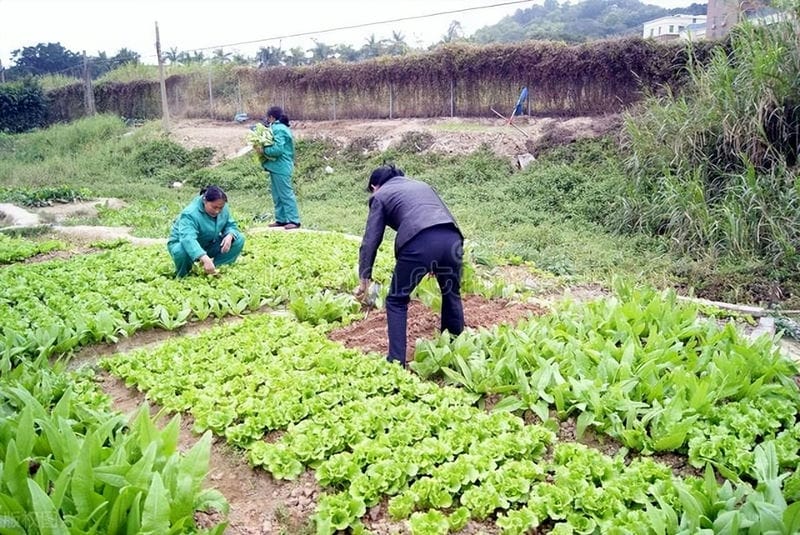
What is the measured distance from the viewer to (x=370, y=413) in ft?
12.6

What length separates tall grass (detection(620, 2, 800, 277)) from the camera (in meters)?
7.99

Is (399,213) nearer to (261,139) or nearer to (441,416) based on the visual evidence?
(441,416)

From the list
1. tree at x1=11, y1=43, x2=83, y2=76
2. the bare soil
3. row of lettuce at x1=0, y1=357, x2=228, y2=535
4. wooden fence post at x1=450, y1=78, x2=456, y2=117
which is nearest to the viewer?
row of lettuce at x1=0, y1=357, x2=228, y2=535

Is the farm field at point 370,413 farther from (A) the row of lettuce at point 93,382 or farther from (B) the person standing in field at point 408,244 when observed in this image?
(B) the person standing in field at point 408,244

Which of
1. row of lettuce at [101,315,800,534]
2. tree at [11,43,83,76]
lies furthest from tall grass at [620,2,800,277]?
tree at [11,43,83,76]

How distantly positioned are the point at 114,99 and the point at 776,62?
1009 inches

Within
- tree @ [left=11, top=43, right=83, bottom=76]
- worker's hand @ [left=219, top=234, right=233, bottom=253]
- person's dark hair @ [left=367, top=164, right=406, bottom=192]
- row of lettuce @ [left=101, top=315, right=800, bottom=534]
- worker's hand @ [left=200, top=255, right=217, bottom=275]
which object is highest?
tree @ [left=11, top=43, right=83, bottom=76]

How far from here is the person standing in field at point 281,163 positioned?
A: 10227 mm

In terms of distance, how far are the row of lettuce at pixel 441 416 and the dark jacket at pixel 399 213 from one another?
838 millimetres

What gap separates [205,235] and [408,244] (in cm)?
328

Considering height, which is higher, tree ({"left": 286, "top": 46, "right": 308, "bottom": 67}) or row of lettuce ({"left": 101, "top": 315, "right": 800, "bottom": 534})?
tree ({"left": 286, "top": 46, "right": 308, "bottom": 67})

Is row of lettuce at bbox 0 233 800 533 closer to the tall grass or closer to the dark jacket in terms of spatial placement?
the dark jacket

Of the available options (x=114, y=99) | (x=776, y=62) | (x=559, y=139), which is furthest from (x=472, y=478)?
(x=114, y=99)

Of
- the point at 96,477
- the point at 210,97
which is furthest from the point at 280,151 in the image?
the point at 210,97
